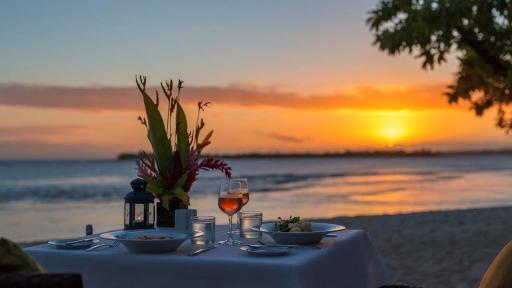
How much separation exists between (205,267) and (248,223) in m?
0.55

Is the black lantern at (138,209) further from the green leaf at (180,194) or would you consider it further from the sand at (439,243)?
the sand at (439,243)

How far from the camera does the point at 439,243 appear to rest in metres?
8.18

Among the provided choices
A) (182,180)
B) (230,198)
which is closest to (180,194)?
(182,180)

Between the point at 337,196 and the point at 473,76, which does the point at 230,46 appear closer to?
the point at 473,76

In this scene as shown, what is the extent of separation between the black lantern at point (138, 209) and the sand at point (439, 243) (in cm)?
349

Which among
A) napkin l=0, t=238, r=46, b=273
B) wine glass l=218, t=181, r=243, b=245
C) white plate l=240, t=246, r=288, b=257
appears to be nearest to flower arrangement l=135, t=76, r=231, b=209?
wine glass l=218, t=181, r=243, b=245

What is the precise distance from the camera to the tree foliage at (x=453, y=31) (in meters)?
6.21

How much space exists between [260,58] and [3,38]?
638 centimetres

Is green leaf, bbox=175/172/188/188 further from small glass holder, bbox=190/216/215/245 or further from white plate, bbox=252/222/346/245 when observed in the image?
white plate, bbox=252/222/346/245

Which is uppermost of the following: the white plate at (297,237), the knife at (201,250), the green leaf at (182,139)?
the green leaf at (182,139)

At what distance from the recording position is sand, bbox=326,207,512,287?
6.17 meters

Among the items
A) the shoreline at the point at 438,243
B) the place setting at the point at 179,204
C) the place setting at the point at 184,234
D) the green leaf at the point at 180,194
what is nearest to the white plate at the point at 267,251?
the place setting at the point at 184,234

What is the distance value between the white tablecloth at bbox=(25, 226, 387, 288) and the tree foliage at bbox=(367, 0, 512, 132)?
13.9ft

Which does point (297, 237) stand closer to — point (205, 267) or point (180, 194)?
point (205, 267)
